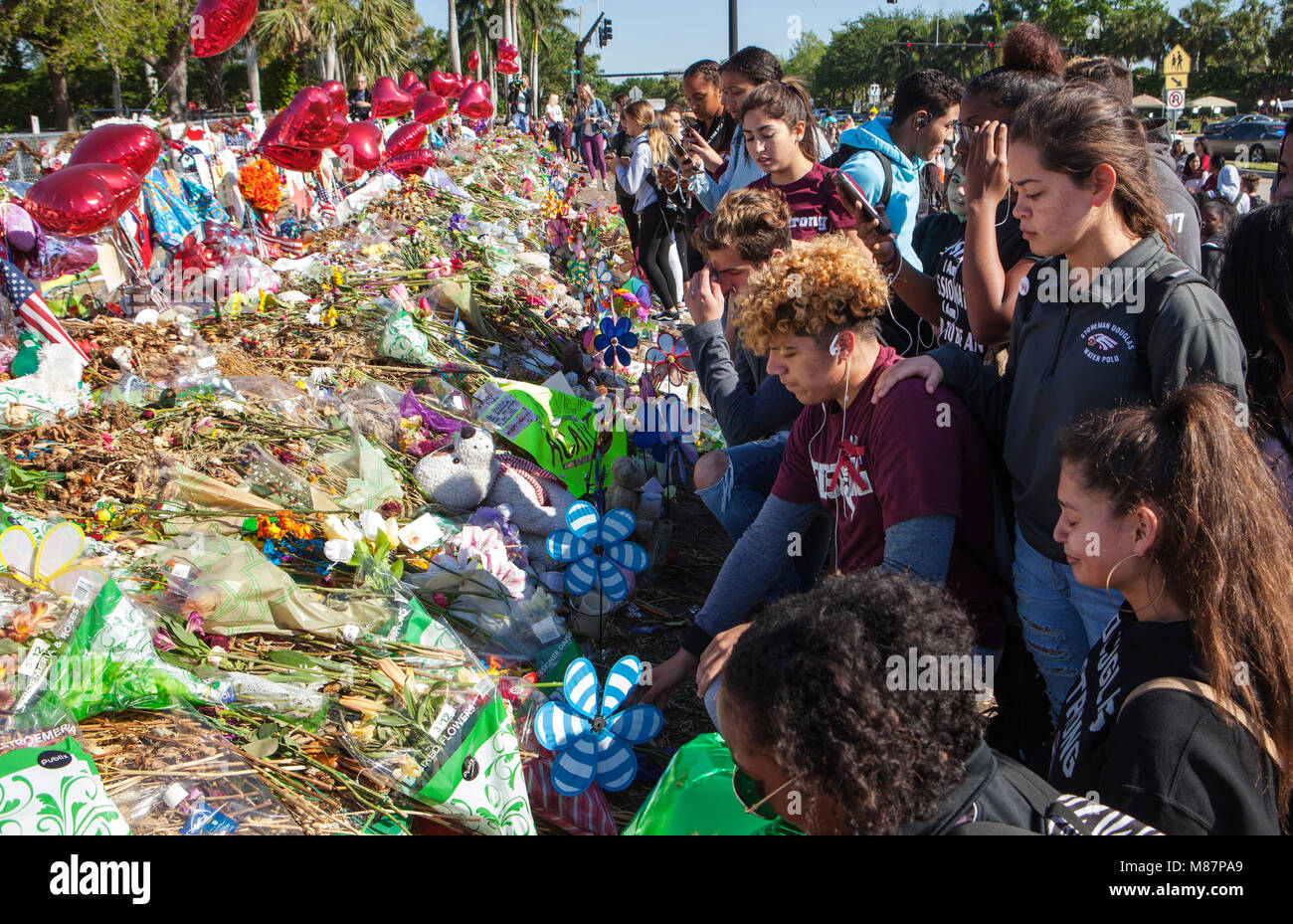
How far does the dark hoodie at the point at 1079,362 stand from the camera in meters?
1.64

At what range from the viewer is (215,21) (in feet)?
20.5

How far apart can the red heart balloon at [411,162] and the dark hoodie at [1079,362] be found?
8.48m

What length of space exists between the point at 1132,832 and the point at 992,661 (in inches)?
36.8

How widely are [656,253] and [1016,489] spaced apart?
15.9ft

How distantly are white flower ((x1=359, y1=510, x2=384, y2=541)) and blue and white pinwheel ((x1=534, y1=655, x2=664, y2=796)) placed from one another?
3.87ft

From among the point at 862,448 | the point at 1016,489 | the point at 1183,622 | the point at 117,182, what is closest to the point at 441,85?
the point at 117,182

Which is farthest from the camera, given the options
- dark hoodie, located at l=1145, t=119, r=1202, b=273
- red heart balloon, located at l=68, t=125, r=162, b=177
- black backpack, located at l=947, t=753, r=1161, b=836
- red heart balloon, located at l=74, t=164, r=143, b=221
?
red heart balloon, located at l=68, t=125, r=162, b=177

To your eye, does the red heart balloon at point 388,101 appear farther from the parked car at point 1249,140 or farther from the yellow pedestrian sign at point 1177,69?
the parked car at point 1249,140

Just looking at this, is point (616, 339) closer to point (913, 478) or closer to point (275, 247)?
Answer: point (913, 478)

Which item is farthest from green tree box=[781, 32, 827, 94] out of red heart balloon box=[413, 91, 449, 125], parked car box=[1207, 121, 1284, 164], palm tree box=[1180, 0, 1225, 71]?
red heart balloon box=[413, 91, 449, 125]

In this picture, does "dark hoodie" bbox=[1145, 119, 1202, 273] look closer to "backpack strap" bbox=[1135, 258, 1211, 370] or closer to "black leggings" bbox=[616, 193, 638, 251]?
"backpack strap" bbox=[1135, 258, 1211, 370]

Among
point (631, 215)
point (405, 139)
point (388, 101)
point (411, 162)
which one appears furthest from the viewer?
point (388, 101)

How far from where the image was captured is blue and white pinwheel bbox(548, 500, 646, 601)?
108 inches

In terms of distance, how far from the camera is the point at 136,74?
108 ft
